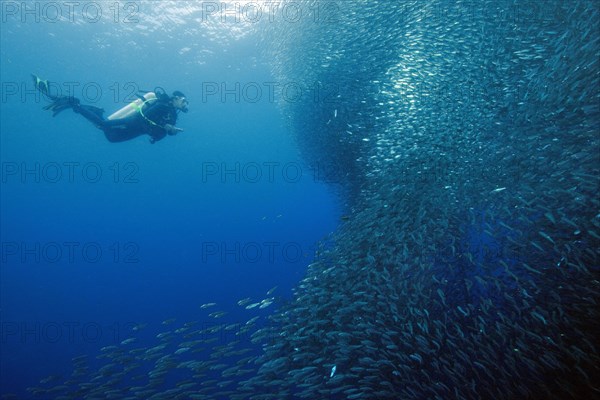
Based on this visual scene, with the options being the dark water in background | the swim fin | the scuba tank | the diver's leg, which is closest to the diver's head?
the scuba tank

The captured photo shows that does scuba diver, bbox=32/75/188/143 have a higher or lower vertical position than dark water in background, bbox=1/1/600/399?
higher

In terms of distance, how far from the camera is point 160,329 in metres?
23.6

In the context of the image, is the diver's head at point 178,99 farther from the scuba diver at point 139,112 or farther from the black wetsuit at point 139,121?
the black wetsuit at point 139,121

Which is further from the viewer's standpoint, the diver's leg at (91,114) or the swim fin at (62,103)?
the diver's leg at (91,114)

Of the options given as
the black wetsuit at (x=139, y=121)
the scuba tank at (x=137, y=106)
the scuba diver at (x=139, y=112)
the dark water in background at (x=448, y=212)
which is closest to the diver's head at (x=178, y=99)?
the scuba diver at (x=139, y=112)

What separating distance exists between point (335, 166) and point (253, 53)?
17.0 m

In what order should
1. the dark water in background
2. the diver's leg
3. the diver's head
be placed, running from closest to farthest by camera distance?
the dark water in background → the diver's head → the diver's leg

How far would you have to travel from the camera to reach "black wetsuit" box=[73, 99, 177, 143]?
29.2ft

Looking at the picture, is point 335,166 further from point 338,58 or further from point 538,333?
point 538,333

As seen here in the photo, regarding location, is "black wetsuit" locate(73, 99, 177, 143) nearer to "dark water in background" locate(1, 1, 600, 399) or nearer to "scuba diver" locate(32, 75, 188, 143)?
"scuba diver" locate(32, 75, 188, 143)

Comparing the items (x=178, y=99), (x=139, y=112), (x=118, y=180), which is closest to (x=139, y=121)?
(x=139, y=112)

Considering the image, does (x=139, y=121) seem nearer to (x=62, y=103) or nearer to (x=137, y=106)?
(x=137, y=106)

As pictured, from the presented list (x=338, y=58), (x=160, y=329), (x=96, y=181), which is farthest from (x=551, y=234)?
(x=96, y=181)

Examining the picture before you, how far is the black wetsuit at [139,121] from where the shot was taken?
890 centimetres
